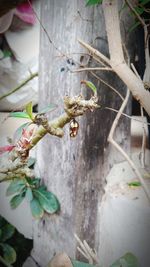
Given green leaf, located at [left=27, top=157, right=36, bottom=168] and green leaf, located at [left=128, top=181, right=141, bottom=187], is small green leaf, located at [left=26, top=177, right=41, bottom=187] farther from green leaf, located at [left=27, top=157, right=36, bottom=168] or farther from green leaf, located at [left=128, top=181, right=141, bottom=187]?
green leaf, located at [left=128, top=181, right=141, bottom=187]

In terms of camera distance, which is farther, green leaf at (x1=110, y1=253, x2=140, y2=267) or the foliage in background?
the foliage in background

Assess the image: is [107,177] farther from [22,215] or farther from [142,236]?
[22,215]

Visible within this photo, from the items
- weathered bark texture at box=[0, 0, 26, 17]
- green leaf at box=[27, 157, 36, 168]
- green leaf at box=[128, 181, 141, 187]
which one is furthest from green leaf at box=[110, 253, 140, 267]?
weathered bark texture at box=[0, 0, 26, 17]

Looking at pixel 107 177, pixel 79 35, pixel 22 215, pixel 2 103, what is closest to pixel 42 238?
pixel 22 215

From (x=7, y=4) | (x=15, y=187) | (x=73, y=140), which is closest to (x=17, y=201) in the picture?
(x=15, y=187)

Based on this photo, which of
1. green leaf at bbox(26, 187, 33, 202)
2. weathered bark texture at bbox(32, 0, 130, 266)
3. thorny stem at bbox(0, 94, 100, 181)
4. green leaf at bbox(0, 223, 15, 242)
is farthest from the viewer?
green leaf at bbox(0, 223, 15, 242)

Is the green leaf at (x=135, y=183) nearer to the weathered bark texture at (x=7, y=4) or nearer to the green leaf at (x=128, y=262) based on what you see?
the green leaf at (x=128, y=262)
